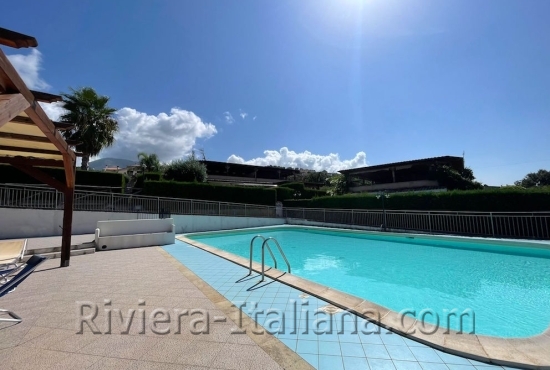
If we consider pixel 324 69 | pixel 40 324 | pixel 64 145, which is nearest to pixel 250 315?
pixel 40 324

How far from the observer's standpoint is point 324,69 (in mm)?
10797

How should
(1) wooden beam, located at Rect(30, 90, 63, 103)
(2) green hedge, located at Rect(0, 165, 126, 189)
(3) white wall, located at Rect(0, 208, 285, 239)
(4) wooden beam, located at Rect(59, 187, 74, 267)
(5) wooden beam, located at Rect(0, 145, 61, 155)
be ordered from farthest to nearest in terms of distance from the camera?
1. (2) green hedge, located at Rect(0, 165, 126, 189)
2. (3) white wall, located at Rect(0, 208, 285, 239)
3. (4) wooden beam, located at Rect(59, 187, 74, 267)
4. (5) wooden beam, located at Rect(0, 145, 61, 155)
5. (1) wooden beam, located at Rect(30, 90, 63, 103)

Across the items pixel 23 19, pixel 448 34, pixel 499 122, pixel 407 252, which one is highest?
pixel 448 34

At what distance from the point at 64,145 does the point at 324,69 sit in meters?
9.93

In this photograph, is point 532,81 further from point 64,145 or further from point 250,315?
point 64,145

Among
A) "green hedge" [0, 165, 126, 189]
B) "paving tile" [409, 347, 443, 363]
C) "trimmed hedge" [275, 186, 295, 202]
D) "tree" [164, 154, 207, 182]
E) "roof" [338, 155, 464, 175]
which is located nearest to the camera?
"paving tile" [409, 347, 443, 363]

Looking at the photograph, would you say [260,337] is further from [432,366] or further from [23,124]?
[23,124]

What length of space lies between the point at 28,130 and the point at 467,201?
53.5 feet

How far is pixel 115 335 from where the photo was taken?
2.56 meters

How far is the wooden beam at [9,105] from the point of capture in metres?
1.91

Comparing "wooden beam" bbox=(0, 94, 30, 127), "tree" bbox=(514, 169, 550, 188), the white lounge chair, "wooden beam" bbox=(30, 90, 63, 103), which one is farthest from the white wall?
"tree" bbox=(514, 169, 550, 188)

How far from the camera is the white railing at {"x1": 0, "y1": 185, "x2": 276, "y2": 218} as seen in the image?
1023 cm

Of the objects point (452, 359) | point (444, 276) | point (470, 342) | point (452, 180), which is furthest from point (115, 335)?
point (452, 180)

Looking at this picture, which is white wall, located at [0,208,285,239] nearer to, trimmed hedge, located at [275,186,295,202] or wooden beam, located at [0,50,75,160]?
wooden beam, located at [0,50,75,160]
